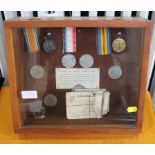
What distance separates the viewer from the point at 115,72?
818 millimetres

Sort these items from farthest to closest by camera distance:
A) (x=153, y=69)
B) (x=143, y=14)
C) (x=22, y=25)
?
(x=153, y=69) → (x=143, y=14) → (x=22, y=25)

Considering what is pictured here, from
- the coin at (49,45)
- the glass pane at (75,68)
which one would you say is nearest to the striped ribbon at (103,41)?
the glass pane at (75,68)

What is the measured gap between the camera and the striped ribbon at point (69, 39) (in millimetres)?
740

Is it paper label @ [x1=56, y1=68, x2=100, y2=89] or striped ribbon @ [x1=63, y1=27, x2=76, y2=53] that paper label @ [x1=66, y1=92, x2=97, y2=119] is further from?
striped ribbon @ [x1=63, y1=27, x2=76, y2=53]

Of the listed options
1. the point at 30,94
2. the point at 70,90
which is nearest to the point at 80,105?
the point at 70,90

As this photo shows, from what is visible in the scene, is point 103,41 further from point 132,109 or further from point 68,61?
point 132,109

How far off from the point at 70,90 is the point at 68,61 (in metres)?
0.09

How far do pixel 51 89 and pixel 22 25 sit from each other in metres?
0.25

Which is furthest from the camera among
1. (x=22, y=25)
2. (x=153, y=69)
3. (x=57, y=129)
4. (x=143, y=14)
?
(x=153, y=69)
